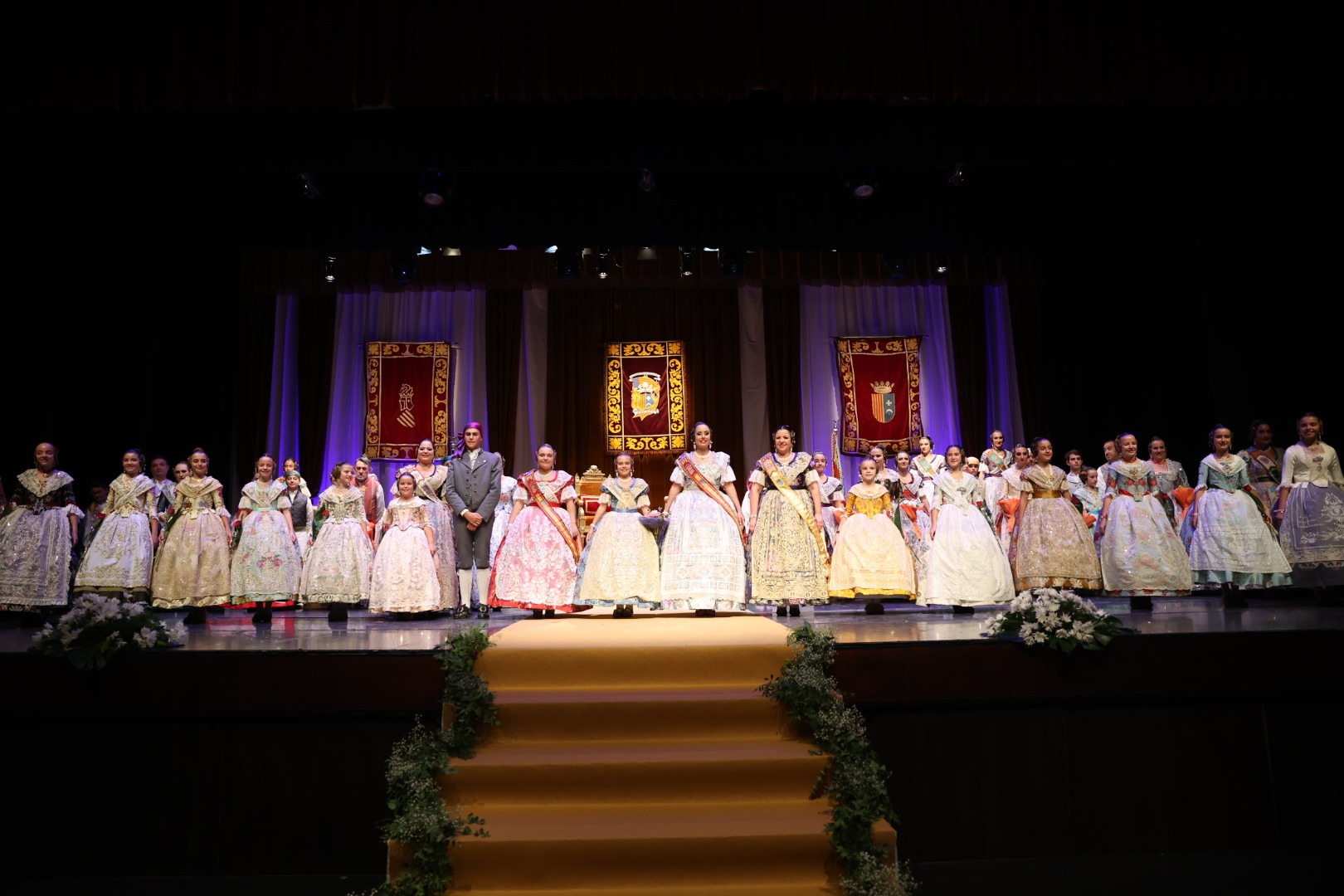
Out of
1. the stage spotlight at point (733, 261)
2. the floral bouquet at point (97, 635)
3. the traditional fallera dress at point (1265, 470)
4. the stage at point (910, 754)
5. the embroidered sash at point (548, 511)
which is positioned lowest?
the stage at point (910, 754)

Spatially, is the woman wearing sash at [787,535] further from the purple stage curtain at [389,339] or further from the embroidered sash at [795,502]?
the purple stage curtain at [389,339]

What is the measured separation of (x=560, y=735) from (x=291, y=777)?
54.3 inches

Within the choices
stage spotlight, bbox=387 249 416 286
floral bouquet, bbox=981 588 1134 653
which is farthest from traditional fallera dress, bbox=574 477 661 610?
stage spotlight, bbox=387 249 416 286

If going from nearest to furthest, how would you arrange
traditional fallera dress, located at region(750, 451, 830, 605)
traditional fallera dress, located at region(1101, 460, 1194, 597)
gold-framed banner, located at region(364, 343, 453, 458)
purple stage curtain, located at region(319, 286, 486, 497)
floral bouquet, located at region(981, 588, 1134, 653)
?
floral bouquet, located at region(981, 588, 1134, 653)
traditional fallera dress, located at region(750, 451, 830, 605)
traditional fallera dress, located at region(1101, 460, 1194, 597)
gold-framed banner, located at region(364, 343, 453, 458)
purple stage curtain, located at region(319, 286, 486, 497)

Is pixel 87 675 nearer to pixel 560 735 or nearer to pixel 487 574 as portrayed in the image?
pixel 560 735

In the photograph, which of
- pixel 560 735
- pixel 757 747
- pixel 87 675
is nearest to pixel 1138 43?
pixel 757 747

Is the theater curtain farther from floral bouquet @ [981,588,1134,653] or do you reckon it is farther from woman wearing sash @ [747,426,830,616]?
floral bouquet @ [981,588,1134,653]

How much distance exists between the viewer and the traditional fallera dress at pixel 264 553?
7.71 m

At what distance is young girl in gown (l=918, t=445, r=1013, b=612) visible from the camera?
7.36 meters

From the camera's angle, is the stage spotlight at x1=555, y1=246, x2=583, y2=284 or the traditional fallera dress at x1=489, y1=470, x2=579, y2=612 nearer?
the traditional fallera dress at x1=489, y1=470, x2=579, y2=612

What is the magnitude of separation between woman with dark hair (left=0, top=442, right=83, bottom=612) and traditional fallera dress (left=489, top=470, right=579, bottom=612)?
142 inches

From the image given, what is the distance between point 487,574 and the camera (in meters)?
7.89

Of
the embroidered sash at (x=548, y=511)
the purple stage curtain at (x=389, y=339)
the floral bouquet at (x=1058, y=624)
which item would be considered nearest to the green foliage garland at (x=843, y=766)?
the floral bouquet at (x=1058, y=624)

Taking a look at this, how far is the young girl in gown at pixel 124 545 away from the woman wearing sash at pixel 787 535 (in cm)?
506
